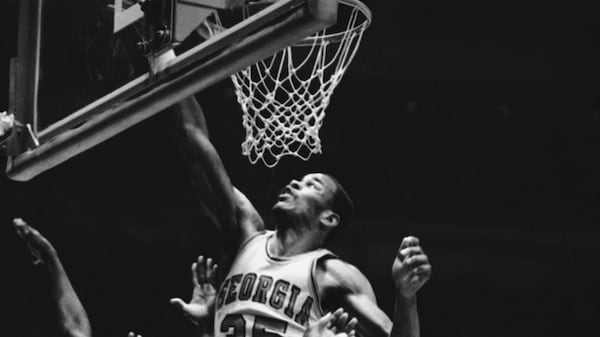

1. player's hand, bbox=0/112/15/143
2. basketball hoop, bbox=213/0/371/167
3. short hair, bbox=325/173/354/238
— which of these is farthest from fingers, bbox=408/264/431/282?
player's hand, bbox=0/112/15/143

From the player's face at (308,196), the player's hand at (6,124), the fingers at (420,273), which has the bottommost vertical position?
the fingers at (420,273)

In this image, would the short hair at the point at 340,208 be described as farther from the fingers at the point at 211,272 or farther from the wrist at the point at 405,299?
the wrist at the point at 405,299

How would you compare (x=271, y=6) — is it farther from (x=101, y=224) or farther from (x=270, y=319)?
(x=101, y=224)

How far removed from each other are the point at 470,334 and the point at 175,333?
2.16 metres

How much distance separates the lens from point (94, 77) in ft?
19.0

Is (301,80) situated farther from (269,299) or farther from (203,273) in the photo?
(269,299)

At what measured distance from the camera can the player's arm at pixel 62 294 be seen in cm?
707

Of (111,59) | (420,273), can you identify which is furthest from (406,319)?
(111,59)

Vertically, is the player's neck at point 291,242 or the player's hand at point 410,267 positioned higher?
the player's hand at point 410,267

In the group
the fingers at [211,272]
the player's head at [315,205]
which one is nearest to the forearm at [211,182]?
the fingers at [211,272]

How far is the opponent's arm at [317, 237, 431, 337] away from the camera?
19.8ft

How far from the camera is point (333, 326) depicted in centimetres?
610

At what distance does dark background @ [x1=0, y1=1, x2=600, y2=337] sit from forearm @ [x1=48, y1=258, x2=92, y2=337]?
148 inches

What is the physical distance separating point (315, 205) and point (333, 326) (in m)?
0.98
